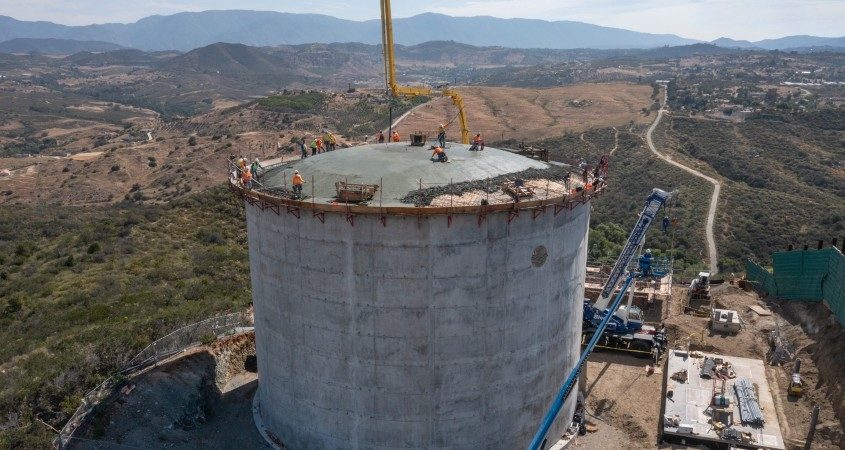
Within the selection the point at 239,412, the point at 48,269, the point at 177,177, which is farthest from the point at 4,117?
the point at 239,412

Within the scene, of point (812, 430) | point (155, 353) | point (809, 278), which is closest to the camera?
point (812, 430)

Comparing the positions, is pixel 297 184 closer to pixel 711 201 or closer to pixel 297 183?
pixel 297 183

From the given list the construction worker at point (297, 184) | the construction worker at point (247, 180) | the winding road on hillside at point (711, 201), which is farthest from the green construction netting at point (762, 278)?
the construction worker at point (247, 180)

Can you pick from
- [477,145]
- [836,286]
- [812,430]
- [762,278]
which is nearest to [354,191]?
[477,145]

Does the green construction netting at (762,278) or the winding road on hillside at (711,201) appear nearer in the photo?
the green construction netting at (762,278)

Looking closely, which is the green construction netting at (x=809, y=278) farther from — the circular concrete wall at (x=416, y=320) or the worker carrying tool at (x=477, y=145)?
the worker carrying tool at (x=477, y=145)
